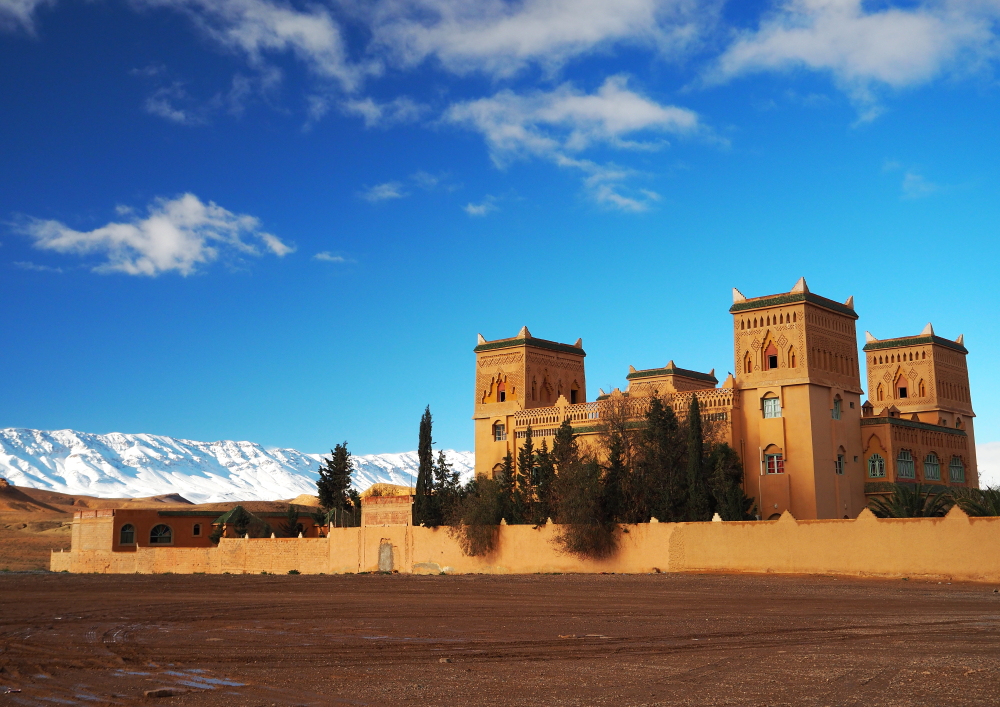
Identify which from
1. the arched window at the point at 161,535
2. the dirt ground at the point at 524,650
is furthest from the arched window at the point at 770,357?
the arched window at the point at 161,535

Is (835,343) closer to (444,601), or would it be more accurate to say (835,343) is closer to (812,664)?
(444,601)

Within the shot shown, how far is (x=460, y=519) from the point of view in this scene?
41.0 meters

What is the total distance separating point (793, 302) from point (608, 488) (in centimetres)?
1066

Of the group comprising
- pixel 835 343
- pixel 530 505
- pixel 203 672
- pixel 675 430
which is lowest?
pixel 203 672

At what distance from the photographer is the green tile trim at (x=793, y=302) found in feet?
134

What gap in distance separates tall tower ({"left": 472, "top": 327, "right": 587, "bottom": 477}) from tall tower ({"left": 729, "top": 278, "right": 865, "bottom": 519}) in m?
10.5

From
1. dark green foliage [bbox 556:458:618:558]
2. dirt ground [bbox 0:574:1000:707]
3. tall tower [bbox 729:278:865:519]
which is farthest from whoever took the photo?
tall tower [bbox 729:278:865:519]

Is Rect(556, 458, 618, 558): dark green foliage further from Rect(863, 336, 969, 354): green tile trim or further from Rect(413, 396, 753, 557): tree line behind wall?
Rect(863, 336, 969, 354): green tile trim

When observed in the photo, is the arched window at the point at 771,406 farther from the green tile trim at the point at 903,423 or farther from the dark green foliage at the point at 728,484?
the green tile trim at the point at 903,423

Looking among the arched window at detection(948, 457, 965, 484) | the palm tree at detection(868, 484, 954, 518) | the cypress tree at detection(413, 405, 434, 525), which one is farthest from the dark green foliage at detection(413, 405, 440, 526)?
the arched window at detection(948, 457, 965, 484)

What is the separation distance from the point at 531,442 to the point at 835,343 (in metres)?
13.3

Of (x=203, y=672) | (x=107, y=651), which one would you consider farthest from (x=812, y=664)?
(x=107, y=651)

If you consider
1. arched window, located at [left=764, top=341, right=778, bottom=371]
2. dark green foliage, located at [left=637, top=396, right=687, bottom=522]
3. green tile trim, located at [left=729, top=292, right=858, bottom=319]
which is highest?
green tile trim, located at [left=729, top=292, right=858, bottom=319]

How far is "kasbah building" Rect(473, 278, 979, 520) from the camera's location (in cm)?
3997
